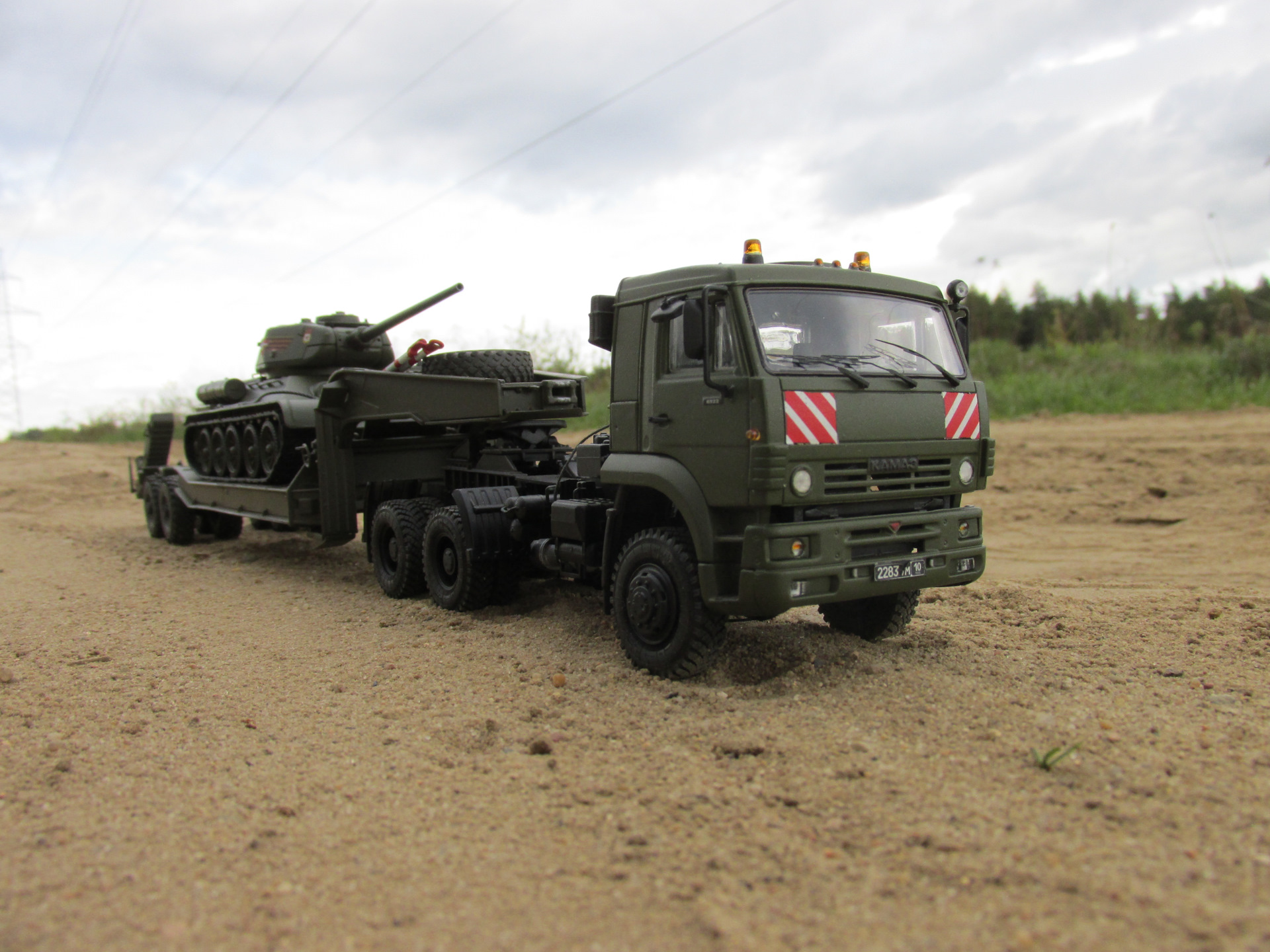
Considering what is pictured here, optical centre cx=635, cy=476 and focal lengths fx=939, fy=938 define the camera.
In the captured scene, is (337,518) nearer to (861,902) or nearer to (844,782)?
(844,782)

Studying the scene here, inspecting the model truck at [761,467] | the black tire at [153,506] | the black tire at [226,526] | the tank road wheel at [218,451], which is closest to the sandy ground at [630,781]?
the model truck at [761,467]

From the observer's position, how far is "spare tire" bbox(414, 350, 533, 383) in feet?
27.8

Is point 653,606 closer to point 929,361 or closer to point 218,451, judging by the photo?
point 929,361

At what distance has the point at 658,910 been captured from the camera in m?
3.12

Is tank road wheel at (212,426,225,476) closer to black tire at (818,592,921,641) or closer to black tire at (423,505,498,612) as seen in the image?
black tire at (423,505,498,612)

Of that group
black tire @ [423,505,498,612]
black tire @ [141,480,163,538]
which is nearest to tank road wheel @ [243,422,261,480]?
black tire @ [141,480,163,538]

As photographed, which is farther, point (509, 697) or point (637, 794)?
point (509, 697)

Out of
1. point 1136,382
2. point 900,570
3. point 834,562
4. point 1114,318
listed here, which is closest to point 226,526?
point 834,562

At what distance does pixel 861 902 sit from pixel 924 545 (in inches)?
114

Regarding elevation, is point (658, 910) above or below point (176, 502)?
below

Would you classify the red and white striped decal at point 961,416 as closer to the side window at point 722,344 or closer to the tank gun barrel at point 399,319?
the side window at point 722,344

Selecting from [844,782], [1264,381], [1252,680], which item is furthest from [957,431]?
[1264,381]

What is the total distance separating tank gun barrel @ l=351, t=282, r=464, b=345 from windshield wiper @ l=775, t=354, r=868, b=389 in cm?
Answer: 523

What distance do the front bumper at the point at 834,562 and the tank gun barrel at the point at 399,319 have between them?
5.46 m
